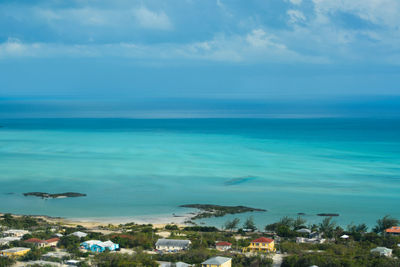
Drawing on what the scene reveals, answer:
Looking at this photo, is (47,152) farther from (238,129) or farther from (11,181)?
(238,129)

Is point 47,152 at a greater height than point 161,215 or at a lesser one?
greater

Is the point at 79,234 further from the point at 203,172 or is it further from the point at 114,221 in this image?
the point at 203,172

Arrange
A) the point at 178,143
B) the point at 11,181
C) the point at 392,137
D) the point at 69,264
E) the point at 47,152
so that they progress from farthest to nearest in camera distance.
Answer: the point at 392,137 < the point at 178,143 < the point at 47,152 < the point at 11,181 < the point at 69,264

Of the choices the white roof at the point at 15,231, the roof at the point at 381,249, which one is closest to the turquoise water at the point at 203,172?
the white roof at the point at 15,231

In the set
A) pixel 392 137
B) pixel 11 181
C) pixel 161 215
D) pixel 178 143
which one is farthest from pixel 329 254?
pixel 392 137

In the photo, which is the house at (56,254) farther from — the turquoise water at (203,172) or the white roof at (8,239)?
the turquoise water at (203,172)

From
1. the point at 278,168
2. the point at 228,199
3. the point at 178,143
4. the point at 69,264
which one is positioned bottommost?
the point at 69,264
